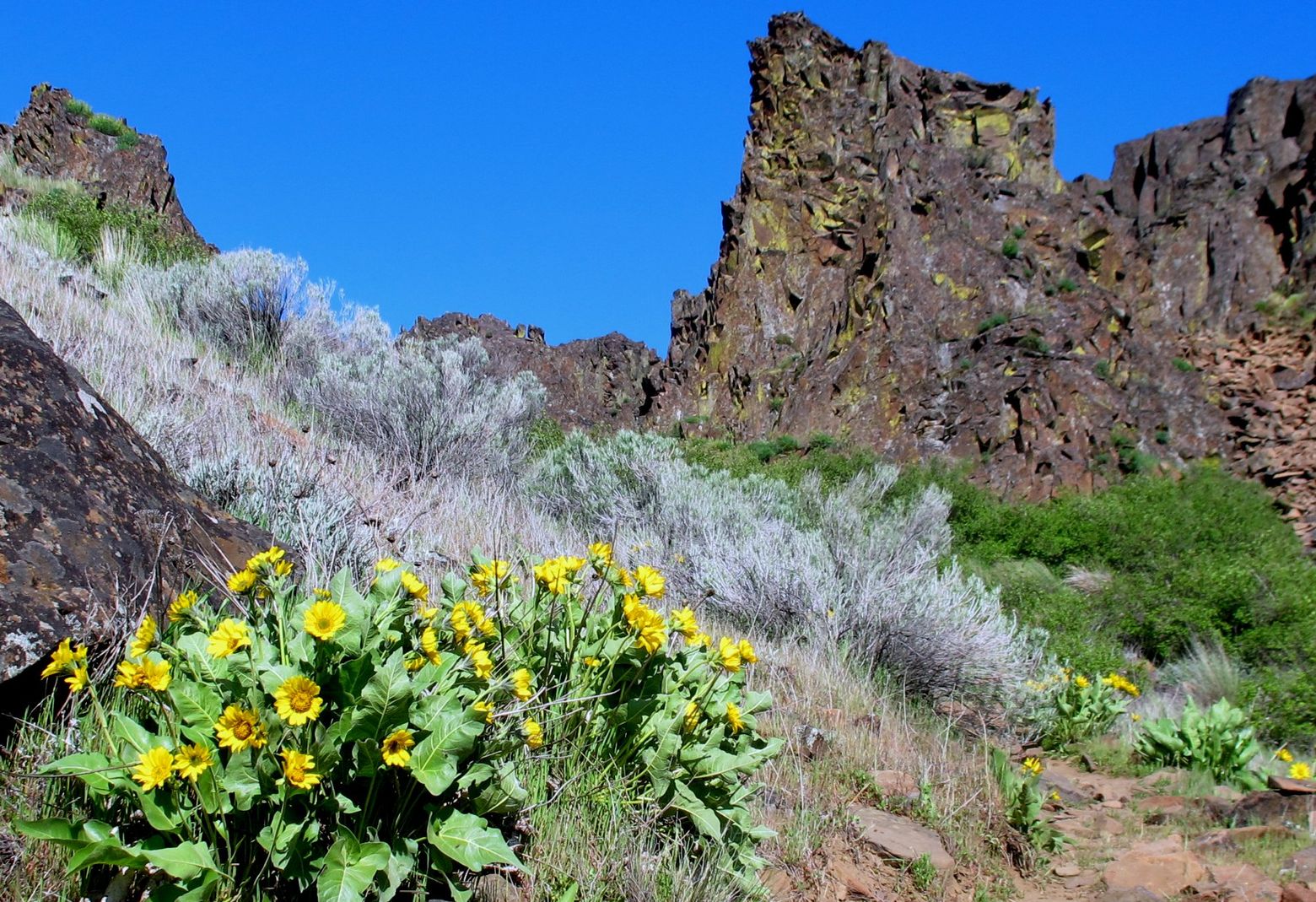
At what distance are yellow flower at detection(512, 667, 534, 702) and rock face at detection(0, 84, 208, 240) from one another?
1414 centimetres

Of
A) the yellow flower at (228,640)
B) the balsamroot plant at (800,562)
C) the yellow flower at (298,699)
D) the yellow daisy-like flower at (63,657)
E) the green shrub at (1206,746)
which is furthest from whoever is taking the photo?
the balsamroot plant at (800,562)

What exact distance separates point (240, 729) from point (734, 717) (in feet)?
4.17

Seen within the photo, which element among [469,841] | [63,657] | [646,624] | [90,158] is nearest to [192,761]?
[63,657]

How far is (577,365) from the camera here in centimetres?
2152

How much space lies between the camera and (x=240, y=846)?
6.31 ft

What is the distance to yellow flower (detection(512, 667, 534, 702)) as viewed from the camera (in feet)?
7.22

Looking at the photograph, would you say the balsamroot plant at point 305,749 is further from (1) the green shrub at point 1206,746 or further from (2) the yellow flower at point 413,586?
(1) the green shrub at point 1206,746

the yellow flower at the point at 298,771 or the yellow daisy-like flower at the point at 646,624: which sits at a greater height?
the yellow daisy-like flower at the point at 646,624

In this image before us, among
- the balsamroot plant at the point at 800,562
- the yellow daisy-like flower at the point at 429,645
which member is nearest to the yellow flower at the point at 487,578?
the yellow daisy-like flower at the point at 429,645

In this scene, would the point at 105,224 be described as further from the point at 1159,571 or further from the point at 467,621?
the point at 1159,571

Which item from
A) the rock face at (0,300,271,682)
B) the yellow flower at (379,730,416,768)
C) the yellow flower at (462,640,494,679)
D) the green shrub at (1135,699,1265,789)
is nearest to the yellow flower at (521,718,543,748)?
the yellow flower at (462,640,494,679)

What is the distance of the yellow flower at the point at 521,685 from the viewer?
2.20 meters

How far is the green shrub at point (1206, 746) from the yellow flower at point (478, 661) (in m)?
4.77

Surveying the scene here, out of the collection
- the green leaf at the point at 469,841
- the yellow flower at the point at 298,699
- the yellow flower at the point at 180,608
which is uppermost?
the yellow flower at the point at 180,608
